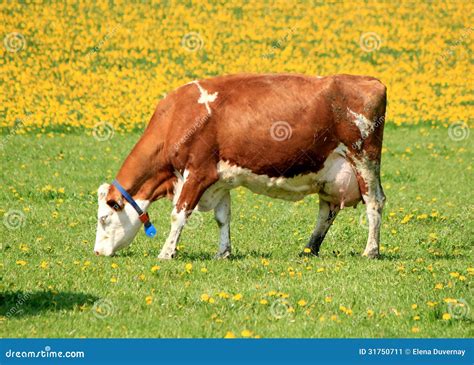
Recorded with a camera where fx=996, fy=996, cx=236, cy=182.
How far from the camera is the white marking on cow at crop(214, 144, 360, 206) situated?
41.9 ft

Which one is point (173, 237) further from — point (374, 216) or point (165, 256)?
point (374, 216)

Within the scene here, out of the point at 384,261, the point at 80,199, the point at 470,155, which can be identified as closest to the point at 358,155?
the point at 384,261

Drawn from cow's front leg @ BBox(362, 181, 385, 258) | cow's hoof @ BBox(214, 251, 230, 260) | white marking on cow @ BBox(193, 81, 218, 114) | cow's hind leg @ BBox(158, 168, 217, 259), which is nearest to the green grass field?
cow's hoof @ BBox(214, 251, 230, 260)

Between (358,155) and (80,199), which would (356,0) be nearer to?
(80,199)

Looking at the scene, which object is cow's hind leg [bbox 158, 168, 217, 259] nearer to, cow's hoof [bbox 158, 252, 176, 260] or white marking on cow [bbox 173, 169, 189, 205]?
cow's hoof [bbox 158, 252, 176, 260]

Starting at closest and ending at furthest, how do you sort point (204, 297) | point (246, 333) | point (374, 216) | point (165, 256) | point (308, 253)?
point (246, 333)
point (204, 297)
point (165, 256)
point (374, 216)
point (308, 253)

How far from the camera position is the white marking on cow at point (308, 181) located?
41.9 feet

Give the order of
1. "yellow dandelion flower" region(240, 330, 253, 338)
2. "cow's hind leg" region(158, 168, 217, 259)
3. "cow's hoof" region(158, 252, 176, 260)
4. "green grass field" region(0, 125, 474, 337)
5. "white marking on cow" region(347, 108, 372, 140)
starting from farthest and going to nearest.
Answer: "white marking on cow" region(347, 108, 372, 140), "cow's hind leg" region(158, 168, 217, 259), "cow's hoof" region(158, 252, 176, 260), "green grass field" region(0, 125, 474, 337), "yellow dandelion flower" region(240, 330, 253, 338)

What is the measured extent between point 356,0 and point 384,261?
2836cm

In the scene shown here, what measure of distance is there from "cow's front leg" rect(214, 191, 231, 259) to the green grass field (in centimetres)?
19

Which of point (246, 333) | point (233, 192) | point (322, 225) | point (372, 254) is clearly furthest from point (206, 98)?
point (233, 192)

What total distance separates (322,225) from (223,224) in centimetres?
134

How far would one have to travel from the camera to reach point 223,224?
1305 centimetres

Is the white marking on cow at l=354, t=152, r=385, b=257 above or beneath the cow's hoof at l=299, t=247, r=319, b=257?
above
